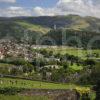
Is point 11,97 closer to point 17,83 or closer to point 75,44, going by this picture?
point 17,83

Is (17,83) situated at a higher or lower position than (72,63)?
higher

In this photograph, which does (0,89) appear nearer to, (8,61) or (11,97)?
(11,97)

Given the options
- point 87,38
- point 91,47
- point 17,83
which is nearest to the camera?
→ point 17,83

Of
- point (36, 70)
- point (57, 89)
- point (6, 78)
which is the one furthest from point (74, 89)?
point (36, 70)

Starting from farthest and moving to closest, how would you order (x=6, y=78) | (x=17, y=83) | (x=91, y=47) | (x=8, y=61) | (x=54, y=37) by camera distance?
1. (x=54, y=37)
2. (x=91, y=47)
3. (x=8, y=61)
4. (x=6, y=78)
5. (x=17, y=83)

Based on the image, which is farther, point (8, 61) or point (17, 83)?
point (8, 61)

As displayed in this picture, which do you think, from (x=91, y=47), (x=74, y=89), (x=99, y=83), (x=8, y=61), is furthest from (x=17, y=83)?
(x=91, y=47)

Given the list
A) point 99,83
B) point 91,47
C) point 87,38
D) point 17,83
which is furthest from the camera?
point 87,38

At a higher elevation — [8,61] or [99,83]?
[99,83]

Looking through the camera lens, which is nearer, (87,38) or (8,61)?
(8,61)
